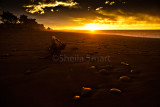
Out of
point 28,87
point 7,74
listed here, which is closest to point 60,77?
point 28,87

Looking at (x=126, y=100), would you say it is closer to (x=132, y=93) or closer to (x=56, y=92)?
(x=132, y=93)

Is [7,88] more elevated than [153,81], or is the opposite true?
[153,81]

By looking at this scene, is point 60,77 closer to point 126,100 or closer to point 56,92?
point 56,92

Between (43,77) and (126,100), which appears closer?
Result: (126,100)

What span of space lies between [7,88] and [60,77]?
3.46 feet

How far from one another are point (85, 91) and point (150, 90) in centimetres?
119

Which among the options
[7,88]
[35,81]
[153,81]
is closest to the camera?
[7,88]

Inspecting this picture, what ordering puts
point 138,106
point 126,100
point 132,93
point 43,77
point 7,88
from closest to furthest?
1. point 138,106
2. point 126,100
3. point 132,93
4. point 7,88
5. point 43,77

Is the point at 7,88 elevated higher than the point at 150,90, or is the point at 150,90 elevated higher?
the point at 150,90

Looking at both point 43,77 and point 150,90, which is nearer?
point 150,90

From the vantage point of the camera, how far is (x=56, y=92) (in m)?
1.53

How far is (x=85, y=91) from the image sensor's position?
58.8 inches

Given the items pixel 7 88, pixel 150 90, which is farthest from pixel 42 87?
pixel 150 90

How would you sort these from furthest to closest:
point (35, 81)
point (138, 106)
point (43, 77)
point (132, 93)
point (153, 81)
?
point (43, 77) → point (35, 81) → point (153, 81) → point (132, 93) → point (138, 106)
